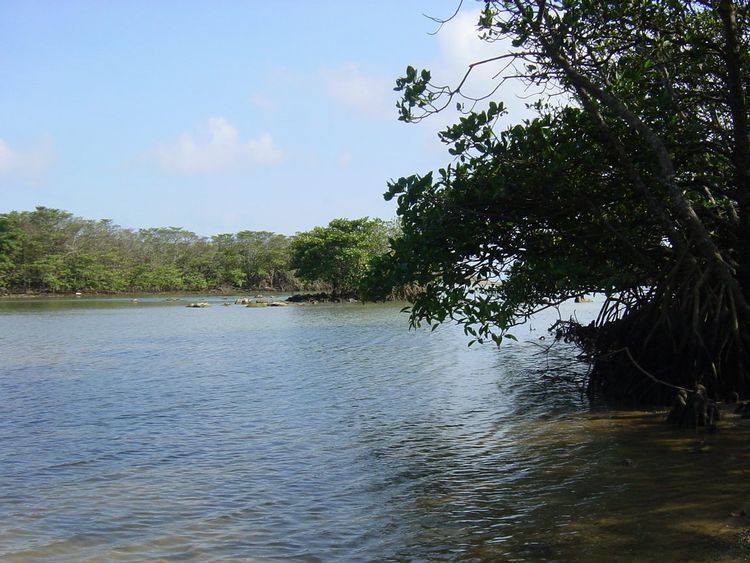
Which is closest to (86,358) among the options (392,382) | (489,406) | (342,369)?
(342,369)

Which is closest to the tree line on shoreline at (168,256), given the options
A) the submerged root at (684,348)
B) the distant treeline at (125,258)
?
the distant treeline at (125,258)

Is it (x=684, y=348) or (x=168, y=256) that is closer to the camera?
(x=684, y=348)

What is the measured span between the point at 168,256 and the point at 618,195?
306ft

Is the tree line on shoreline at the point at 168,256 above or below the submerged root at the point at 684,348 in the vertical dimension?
above

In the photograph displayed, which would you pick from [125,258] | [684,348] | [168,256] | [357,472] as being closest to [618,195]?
[684,348]

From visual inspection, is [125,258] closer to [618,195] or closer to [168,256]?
[168,256]

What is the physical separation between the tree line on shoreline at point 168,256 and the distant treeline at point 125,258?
11 cm

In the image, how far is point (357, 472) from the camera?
355 inches

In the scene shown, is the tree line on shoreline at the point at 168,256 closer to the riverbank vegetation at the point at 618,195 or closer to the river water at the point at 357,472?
the river water at the point at 357,472

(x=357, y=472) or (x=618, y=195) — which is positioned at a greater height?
(x=618, y=195)

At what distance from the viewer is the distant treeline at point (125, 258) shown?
257 feet

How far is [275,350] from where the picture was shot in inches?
985

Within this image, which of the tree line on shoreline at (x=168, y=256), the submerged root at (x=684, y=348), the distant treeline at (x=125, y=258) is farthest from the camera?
the distant treeline at (x=125, y=258)

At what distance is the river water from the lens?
6324 millimetres
